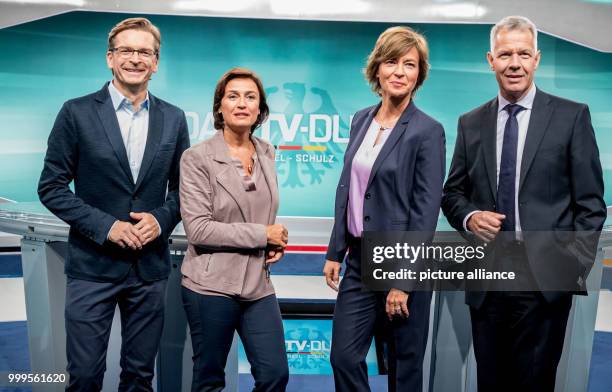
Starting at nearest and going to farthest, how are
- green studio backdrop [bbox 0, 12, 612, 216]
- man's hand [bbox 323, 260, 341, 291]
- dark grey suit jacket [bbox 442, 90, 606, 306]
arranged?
dark grey suit jacket [bbox 442, 90, 606, 306], man's hand [bbox 323, 260, 341, 291], green studio backdrop [bbox 0, 12, 612, 216]

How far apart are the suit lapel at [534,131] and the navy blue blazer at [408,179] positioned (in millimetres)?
274

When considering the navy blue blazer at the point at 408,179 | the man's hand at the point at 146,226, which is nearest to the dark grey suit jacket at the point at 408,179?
the navy blue blazer at the point at 408,179

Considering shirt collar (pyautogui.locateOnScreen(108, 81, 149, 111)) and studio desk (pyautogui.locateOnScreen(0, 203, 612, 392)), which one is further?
studio desk (pyautogui.locateOnScreen(0, 203, 612, 392))

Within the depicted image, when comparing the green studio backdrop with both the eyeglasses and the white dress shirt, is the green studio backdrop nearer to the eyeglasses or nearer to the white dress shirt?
the eyeglasses

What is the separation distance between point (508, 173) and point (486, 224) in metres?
0.19

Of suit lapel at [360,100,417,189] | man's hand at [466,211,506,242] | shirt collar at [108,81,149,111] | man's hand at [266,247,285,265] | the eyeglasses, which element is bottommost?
man's hand at [266,247,285,265]

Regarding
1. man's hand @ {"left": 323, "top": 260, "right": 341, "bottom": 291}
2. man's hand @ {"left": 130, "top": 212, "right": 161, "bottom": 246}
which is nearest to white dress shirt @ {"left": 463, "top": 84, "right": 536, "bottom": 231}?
man's hand @ {"left": 323, "top": 260, "right": 341, "bottom": 291}

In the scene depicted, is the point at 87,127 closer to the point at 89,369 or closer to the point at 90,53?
the point at 89,369

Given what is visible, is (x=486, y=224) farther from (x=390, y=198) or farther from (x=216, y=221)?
(x=216, y=221)

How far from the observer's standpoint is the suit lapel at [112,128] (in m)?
2.04

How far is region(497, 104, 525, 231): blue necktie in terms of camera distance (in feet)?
6.51

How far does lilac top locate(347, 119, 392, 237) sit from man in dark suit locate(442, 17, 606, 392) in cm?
35

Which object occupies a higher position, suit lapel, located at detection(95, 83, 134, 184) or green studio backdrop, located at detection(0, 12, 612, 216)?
green studio backdrop, located at detection(0, 12, 612, 216)

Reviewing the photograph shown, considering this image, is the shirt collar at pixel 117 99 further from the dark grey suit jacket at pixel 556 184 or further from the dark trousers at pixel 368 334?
the dark grey suit jacket at pixel 556 184
